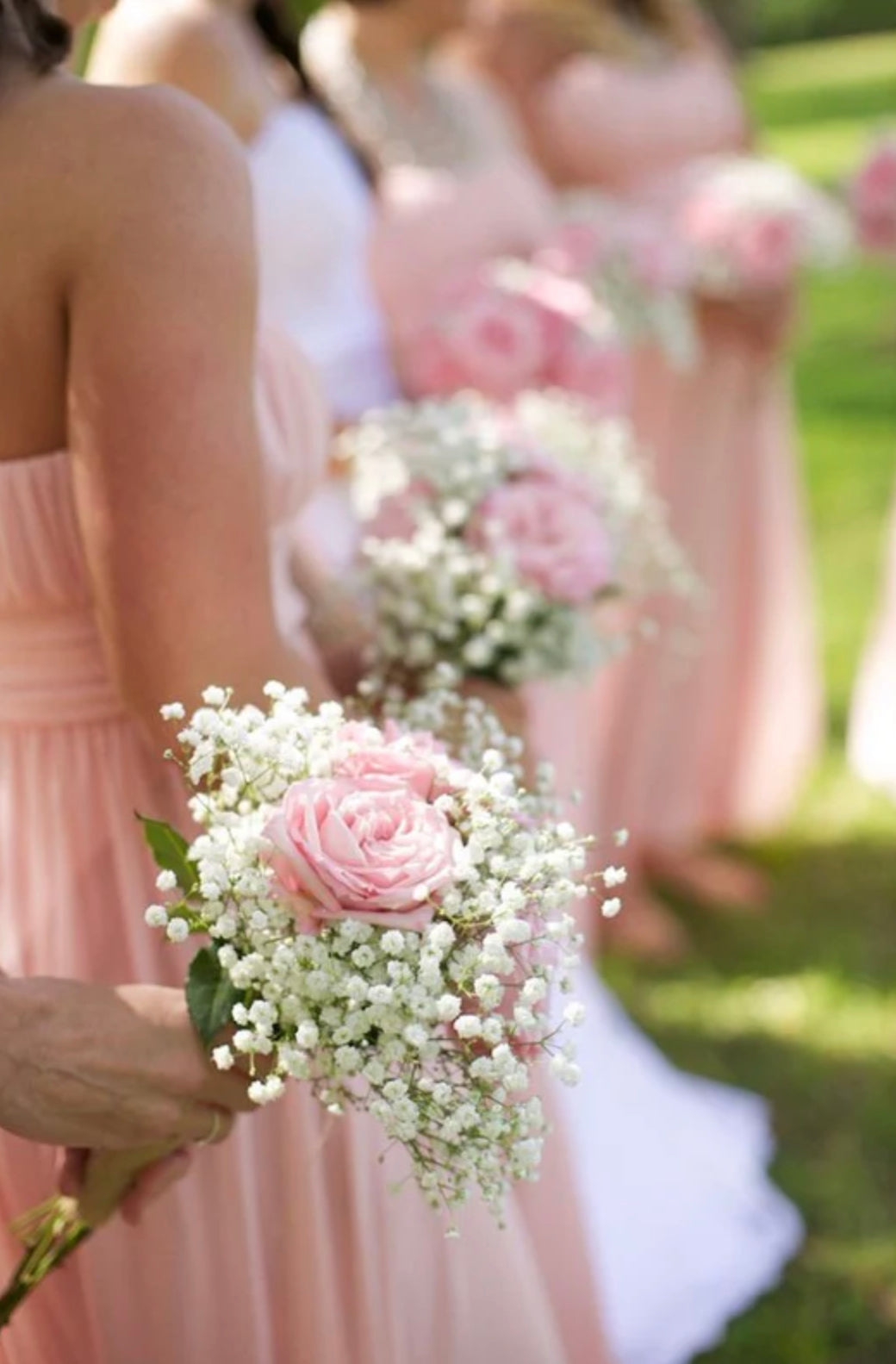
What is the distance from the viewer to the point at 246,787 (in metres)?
1.74

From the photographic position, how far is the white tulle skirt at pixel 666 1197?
12.3 feet

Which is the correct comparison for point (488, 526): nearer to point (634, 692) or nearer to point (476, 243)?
point (476, 243)

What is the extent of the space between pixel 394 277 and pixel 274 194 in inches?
15.0

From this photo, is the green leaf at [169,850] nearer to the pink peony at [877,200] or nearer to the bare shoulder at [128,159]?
the bare shoulder at [128,159]

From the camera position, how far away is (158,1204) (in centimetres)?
218

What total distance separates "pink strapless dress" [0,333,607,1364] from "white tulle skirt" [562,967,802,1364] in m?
1.38

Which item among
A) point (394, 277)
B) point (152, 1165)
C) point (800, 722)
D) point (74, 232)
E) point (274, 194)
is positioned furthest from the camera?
point (800, 722)

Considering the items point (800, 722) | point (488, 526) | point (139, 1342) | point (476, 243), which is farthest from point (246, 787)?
point (800, 722)

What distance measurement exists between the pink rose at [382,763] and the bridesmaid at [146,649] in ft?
0.74

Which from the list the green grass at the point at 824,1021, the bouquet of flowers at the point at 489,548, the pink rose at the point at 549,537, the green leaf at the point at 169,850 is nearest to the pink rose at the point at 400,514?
the bouquet of flowers at the point at 489,548

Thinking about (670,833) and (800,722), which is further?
(800,722)

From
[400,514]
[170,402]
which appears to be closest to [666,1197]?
[400,514]

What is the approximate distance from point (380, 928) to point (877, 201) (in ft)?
15.1

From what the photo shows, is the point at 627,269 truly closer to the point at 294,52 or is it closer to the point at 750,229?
the point at 750,229
